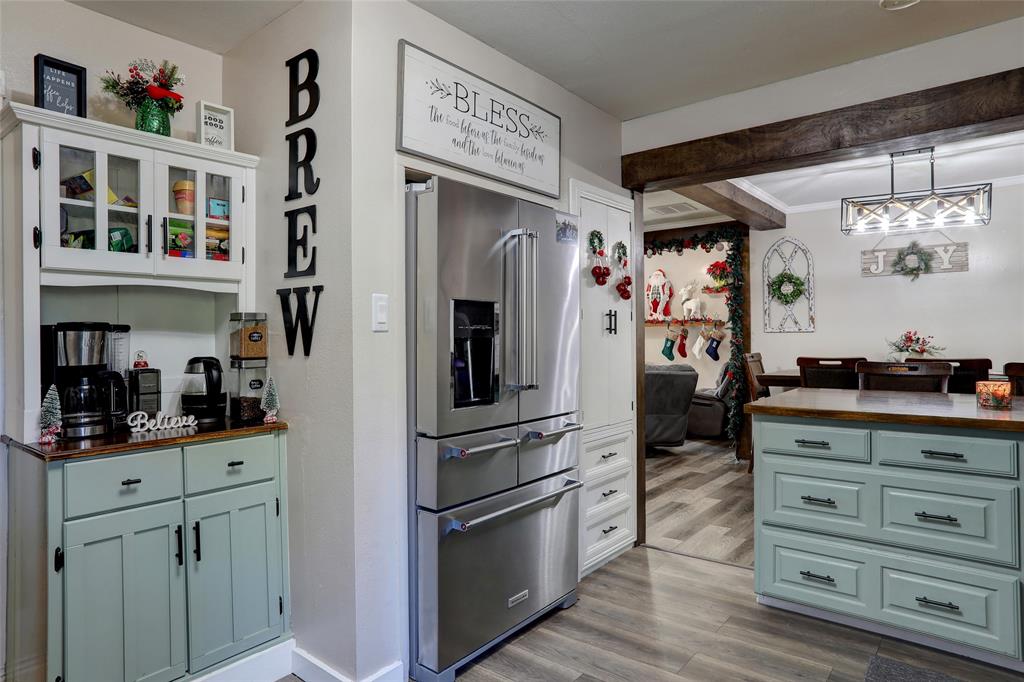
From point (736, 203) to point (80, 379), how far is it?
535 centimetres

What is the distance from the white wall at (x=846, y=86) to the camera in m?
2.63

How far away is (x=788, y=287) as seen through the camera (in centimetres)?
718

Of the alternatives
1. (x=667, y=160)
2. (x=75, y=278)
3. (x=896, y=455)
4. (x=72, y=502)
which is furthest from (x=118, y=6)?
(x=896, y=455)

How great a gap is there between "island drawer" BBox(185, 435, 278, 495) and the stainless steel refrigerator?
58 cm

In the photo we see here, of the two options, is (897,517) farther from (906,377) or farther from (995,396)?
(906,377)

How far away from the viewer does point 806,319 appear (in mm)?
7086

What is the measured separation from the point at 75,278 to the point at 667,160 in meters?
2.98

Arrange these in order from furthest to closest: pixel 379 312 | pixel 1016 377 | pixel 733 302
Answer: pixel 733 302 < pixel 1016 377 < pixel 379 312

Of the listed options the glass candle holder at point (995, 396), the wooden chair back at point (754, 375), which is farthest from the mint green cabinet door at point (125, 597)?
the wooden chair back at point (754, 375)

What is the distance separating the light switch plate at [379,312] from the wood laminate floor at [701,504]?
2.46 metres

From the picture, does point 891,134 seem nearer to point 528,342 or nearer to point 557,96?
point 557,96

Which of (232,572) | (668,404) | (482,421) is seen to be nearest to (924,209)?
(668,404)

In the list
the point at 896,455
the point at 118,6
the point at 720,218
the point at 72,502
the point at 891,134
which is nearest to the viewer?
the point at 72,502

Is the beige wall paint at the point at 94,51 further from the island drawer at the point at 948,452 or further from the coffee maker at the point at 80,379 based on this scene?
the island drawer at the point at 948,452
